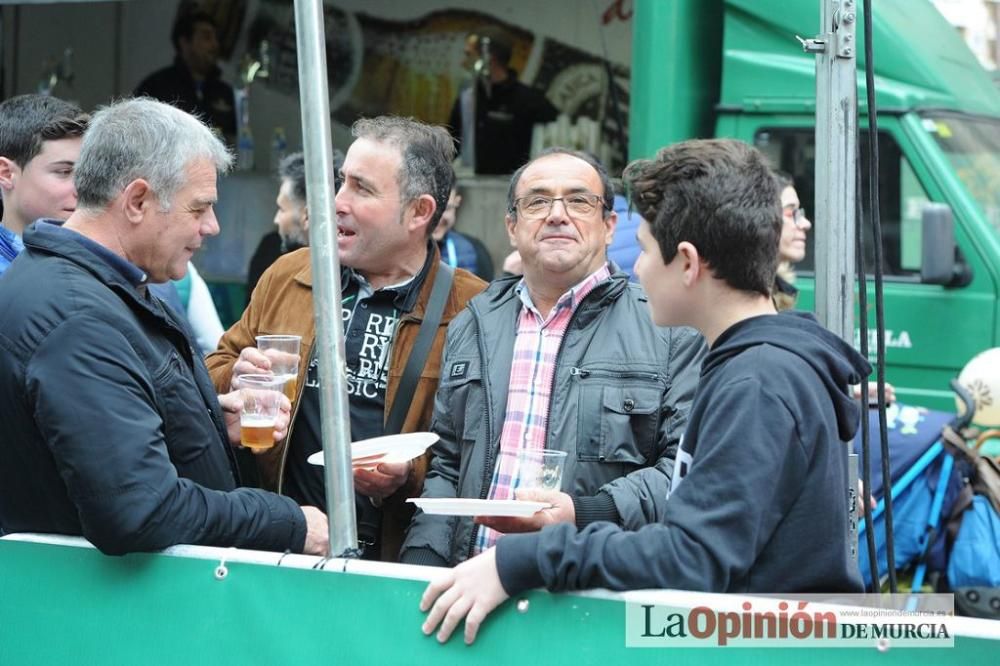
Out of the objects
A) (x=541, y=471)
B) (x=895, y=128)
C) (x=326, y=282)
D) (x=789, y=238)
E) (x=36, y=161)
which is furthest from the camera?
(x=895, y=128)

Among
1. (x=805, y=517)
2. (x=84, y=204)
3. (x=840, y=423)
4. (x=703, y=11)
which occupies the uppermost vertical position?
(x=703, y=11)

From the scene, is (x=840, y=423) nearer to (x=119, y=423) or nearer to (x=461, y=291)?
(x=119, y=423)

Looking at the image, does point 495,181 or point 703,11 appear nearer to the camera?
point 703,11

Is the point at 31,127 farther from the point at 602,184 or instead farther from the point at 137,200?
the point at 602,184

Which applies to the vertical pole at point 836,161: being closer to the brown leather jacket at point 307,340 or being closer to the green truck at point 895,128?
the brown leather jacket at point 307,340

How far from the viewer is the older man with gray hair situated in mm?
2252

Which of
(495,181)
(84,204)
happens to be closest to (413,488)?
(84,204)

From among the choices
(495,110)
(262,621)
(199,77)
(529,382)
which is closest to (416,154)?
(529,382)

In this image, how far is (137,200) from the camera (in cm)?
257

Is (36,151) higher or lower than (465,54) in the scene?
lower

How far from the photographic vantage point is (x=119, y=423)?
7.39 ft

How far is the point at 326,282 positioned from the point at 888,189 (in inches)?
159

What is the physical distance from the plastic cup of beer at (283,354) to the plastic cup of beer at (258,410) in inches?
3.2

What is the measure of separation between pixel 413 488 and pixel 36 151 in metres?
1.47
